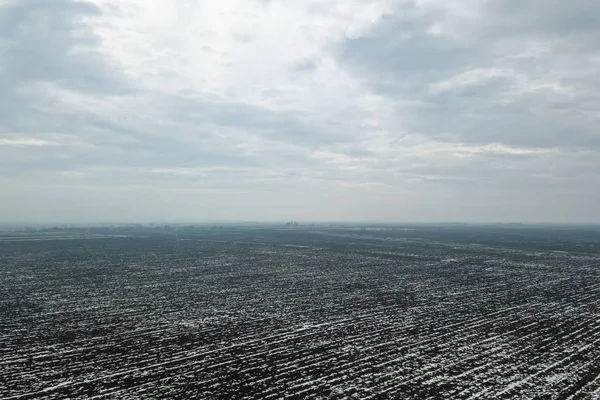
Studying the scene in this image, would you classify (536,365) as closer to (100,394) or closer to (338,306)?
(338,306)

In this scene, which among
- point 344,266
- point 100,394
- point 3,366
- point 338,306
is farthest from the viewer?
point 344,266

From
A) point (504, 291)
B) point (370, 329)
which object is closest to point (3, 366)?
point (370, 329)

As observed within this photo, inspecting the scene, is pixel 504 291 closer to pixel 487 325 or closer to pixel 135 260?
pixel 487 325

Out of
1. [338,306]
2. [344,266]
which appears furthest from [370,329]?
[344,266]

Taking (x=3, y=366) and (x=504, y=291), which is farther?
(x=504, y=291)

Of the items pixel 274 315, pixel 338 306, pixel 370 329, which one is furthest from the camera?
pixel 338 306

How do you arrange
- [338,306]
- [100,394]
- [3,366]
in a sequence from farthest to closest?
[338,306] → [3,366] → [100,394]
